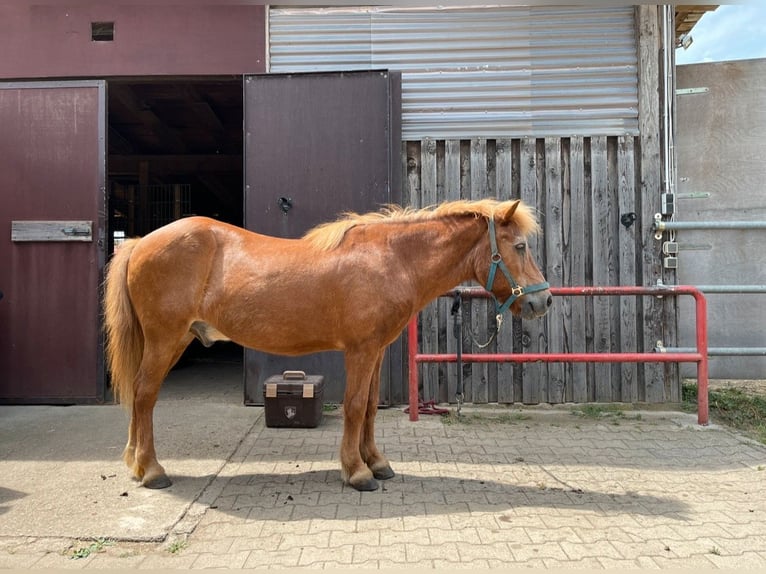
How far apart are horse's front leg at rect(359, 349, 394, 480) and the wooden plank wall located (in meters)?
1.89

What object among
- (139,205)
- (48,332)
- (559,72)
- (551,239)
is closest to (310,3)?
(559,72)

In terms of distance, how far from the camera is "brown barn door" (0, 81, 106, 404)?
531cm

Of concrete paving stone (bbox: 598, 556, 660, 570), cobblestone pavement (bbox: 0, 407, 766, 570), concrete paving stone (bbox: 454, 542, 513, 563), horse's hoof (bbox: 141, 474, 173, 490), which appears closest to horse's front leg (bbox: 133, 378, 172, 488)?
horse's hoof (bbox: 141, 474, 173, 490)

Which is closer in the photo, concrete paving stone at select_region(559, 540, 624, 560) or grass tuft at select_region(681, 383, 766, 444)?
concrete paving stone at select_region(559, 540, 624, 560)

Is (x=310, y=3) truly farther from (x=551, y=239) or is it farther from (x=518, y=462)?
(x=518, y=462)

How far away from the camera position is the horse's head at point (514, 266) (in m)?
3.17

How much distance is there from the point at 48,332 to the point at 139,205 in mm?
6293

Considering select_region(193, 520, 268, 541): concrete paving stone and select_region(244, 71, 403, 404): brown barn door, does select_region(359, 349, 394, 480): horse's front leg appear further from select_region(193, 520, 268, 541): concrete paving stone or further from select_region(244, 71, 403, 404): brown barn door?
select_region(244, 71, 403, 404): brown barn door

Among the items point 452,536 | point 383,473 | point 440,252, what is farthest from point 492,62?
point 452,536

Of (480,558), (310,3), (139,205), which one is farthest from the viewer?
(139,205)

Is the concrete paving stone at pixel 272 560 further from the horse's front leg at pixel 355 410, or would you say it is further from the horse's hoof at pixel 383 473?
the horse's hoof at pixel 383 473

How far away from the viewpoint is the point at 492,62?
539 centimetres

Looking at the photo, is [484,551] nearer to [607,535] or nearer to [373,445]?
[607,535]

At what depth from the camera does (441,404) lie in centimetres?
532
